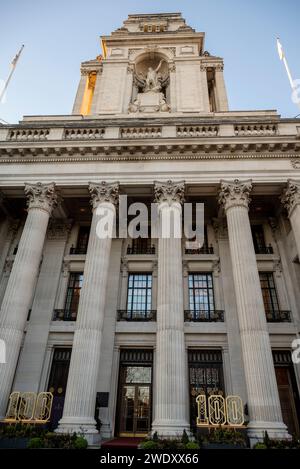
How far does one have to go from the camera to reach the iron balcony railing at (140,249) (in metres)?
20.2

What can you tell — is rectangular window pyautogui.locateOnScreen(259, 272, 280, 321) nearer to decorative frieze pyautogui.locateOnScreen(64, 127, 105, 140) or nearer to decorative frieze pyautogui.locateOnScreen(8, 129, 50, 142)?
decorative frieze pyautogui.locateOnScreen(64, 127, 105, 140)

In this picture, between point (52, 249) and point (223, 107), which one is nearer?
point (52, 249)

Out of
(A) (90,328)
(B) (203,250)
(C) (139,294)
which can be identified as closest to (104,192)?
(C) (139,294)

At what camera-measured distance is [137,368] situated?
17.1m

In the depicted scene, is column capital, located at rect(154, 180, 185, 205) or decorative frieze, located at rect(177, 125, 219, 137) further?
decorative frieze, located at rect(177, 125, 219, 137)

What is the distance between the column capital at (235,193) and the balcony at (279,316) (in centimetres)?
627

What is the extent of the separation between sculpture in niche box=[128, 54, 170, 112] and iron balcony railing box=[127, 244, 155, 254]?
36.9 feet

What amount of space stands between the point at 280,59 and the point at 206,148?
1157 cm

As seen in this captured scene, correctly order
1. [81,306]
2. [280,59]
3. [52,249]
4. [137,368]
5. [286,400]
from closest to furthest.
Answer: [81,306], [286,400], [137,368], [52,249], [280,59]

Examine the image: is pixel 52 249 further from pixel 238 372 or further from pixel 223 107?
pixel 223 107

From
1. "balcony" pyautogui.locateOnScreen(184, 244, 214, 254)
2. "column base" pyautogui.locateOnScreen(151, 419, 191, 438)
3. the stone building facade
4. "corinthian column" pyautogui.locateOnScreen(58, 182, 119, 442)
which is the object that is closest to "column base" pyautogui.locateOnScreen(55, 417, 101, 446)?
"corinthian column" pyautogui.locateOnScreen(58, 182, 119, 442)

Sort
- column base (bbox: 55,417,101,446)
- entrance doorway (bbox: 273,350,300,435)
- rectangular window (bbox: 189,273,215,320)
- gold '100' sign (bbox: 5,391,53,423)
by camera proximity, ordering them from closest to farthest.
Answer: column base (bbox: 55,417,101,446)
gold '100' sign (bbox: 5,391,53,423)
entrance doorway (bbox: 273,350,300,435)
rectangular window (bbox: 189,273,215,320)

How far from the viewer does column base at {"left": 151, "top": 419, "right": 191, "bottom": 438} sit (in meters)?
11.3

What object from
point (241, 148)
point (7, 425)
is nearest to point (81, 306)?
point (7, 425)
